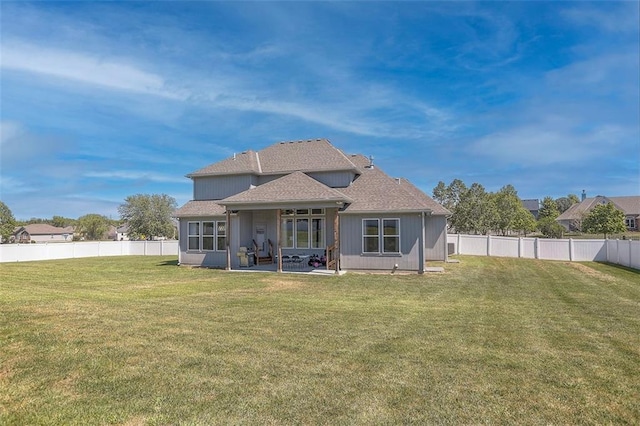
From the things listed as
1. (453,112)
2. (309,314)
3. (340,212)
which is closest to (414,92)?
(453,112)

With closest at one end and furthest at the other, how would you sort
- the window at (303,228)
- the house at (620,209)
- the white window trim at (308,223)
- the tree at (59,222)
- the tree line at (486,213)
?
1. the white window trim at (308,223)
2. the window at (303,228)
3. the tree line at (486,213)
4. the house at (620,209)
5. the tree at (59,222)

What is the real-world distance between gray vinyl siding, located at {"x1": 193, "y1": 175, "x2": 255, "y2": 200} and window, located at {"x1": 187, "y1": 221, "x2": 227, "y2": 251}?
1774 mm

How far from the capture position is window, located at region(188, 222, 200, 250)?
20.4 meters

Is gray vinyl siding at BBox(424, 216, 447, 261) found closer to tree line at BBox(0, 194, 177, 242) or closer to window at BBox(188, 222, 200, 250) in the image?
window at BBox(188, 222, 200, 250)

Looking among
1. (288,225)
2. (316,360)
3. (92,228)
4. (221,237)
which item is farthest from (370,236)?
(92,228)

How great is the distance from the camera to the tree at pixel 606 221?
34.9m

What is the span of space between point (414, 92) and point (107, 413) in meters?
25.2

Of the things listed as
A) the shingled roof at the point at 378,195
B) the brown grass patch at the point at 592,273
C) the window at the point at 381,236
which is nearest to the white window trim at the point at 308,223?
the shingled roof at the point at 378,195

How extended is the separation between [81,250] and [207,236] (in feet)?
56.4

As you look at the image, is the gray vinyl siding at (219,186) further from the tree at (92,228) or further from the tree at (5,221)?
the tree at (92,228)

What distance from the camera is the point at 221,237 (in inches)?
784

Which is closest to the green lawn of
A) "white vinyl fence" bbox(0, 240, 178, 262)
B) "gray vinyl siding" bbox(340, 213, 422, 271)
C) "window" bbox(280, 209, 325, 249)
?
"gray vinyl siding" bbox(340, 213, 422, 271)

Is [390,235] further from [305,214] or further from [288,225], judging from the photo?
[288,225]

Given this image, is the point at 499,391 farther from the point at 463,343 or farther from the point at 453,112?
Answer: the point at 453,112
